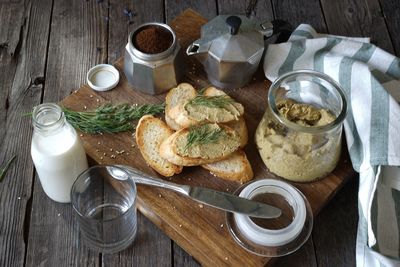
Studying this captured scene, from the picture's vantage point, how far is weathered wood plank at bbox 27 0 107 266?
41.4 inches

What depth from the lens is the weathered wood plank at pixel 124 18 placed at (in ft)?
4.57

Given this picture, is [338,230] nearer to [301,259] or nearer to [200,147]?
[301,259]

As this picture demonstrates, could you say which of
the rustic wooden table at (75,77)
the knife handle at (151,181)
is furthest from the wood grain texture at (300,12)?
the knife handle at (151,181)

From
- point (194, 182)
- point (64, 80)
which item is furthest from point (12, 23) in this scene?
point (194, 182)

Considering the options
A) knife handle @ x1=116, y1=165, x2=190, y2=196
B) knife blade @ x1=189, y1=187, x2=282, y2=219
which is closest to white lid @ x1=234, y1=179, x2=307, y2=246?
knife blade @ x1=189, y1=187, x2=282, y2=219

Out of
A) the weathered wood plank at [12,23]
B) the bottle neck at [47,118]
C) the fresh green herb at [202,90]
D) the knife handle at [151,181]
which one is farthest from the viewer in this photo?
the weathered wood plank at [12,23]

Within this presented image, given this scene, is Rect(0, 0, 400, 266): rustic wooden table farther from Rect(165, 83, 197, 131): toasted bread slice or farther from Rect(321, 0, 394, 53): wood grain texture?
Rect(165, 83, 197, 131): toasted bread slice

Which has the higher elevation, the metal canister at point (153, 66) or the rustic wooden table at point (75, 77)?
the metal canister at point (153, 66)

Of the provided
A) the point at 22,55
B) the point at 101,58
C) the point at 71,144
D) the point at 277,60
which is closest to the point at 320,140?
the point at 277,60

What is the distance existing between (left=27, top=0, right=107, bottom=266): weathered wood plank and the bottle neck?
0.65 ft

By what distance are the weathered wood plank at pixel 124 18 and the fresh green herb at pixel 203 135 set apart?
38cm

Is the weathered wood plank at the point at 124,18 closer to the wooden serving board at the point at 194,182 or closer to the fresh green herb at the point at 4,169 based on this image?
the wooden serving board at the point at 194,182

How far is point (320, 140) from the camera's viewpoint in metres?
1.05

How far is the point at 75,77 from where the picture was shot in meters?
1.32
